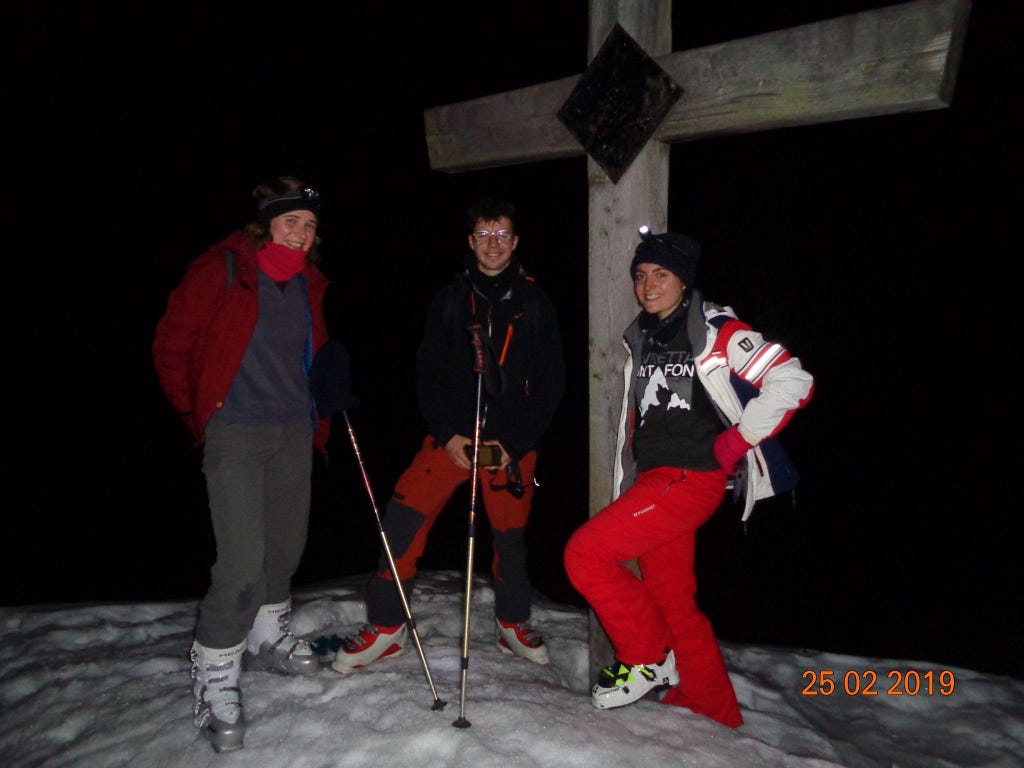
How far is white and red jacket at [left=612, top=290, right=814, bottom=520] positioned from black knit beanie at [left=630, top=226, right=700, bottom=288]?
163mm

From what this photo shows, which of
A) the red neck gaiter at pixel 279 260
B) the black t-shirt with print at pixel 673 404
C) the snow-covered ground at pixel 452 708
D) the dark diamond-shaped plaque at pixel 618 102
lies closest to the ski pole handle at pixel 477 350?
the black t-shirt with print at pixel 673 404

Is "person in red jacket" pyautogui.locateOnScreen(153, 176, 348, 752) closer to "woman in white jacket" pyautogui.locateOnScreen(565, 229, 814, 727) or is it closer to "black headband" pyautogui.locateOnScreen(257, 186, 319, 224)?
"black headband" pyautogui.locateOnScreen(257, 186, 319, 224)

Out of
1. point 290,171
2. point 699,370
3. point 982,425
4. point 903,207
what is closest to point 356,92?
point 290,171

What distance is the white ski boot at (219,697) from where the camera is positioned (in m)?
2.66

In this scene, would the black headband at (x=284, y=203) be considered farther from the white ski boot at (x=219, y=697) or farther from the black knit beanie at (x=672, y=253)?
the white ski boot at (x=219, y=697)

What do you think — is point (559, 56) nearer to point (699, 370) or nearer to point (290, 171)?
point (290, 171)

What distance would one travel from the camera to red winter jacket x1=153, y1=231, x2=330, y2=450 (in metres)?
2.86

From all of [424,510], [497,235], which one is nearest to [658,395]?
[497,235]

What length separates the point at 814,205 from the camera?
12609 millimetres

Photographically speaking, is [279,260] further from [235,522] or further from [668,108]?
[668,108]

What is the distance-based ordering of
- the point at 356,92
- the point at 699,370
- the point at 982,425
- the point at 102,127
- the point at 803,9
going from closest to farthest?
the point at 699,370 → the point at 803,9 → the point at 102,127 → the point at 982,425 → the point at 356,92

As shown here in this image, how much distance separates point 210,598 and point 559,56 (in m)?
11.7
